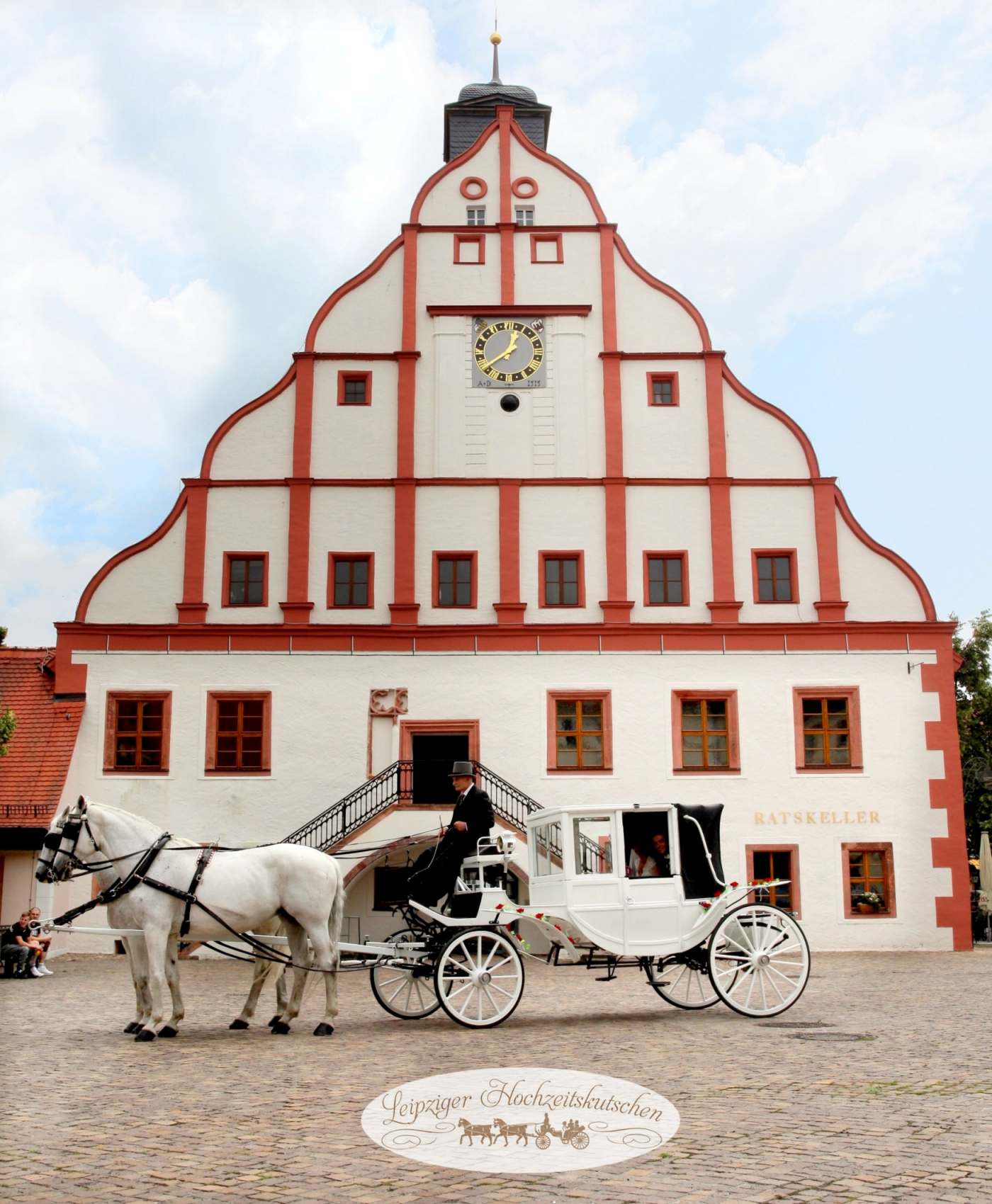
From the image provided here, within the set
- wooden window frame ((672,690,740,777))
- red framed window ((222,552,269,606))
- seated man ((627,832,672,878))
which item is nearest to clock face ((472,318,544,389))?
red framed window ((222,552,269,606))

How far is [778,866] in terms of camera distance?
23109mm

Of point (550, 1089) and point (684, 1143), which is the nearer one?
point (684, 1143)

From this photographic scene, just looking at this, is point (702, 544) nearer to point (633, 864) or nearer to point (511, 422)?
point (511, 422)

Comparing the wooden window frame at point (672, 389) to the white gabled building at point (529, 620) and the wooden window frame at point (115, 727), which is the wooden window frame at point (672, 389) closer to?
the white gabled building at point (529, 620)

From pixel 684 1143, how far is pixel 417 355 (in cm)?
2009

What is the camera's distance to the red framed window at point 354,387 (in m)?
24.8

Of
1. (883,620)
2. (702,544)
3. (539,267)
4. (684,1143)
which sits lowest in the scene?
(684,1143)

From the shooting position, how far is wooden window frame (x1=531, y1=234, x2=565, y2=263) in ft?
83.8

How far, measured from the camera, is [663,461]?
80.3 ft

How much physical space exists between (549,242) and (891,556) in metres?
9.38

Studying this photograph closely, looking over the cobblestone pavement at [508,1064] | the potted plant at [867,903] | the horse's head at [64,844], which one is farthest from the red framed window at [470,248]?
the horse's head at [64,844]

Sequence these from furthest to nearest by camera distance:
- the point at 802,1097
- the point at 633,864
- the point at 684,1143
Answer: the point at 633,864
the point at 802,1097
the point at 684,1143

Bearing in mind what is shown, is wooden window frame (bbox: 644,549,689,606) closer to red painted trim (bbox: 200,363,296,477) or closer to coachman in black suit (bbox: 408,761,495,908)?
Result: red painted trim (bbox: 200,363,296,477)

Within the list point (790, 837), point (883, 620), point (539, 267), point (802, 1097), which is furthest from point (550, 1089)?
point (539, 267)
